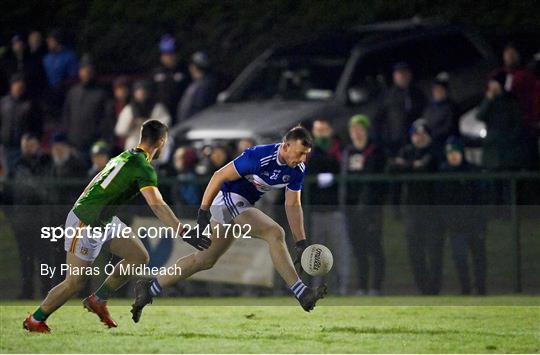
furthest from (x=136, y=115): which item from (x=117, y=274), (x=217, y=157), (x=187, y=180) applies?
(x=117, y=274)

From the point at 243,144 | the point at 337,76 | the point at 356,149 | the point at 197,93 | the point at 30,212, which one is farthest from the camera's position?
the point at 197,93

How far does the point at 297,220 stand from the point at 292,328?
0.96 meters

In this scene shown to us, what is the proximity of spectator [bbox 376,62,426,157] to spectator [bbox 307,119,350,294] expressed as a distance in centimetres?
146

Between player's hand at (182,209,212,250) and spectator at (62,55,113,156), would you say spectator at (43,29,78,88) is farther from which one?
player's hand at (182,209,212,250)

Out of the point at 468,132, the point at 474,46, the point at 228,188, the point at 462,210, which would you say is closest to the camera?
the point at 228,188

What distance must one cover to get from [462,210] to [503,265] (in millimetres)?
680

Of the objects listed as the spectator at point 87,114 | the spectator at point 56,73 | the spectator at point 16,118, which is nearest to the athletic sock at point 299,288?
the spectator at point 16,118

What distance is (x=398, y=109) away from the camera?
1788 centimetres

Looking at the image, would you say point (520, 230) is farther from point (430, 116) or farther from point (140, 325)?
point (140, 325)

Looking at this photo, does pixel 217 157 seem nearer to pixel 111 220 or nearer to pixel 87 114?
pixel 87 114

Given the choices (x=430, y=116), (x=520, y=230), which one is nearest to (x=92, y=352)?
(x=520, y=230)

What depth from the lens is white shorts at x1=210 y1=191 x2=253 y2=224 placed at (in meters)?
12.4

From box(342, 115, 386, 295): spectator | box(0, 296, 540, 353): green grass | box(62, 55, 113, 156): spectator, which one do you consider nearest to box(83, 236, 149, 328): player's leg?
box(0, 296, 540, 353): green grass

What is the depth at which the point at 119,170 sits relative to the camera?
11883mm
